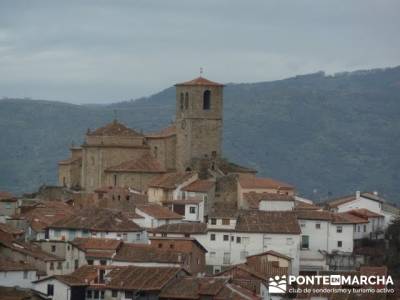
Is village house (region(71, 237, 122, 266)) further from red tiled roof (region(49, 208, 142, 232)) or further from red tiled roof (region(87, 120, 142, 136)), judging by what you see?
red tiled roof (region(87, 120, 142, 136))

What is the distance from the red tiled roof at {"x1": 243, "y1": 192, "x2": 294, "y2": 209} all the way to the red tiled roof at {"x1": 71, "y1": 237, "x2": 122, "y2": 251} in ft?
39.3

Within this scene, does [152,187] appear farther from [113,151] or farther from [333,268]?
[333,268]

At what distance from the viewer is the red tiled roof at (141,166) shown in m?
95.2

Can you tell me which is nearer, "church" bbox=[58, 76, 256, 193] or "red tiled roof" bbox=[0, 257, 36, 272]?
"red tiled roof" bbox=[0, 257, 36, 272]

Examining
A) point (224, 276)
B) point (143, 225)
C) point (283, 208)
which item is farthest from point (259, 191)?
point (224, 276)

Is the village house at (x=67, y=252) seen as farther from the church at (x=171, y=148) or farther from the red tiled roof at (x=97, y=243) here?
the church at (x=171, y=148)

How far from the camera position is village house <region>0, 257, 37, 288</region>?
68438 millimetres

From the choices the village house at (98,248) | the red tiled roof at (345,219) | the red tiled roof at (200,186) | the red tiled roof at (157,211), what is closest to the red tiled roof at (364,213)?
the red tiled roof at (345,219)

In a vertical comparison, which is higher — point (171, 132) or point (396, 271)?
point (171, 132)

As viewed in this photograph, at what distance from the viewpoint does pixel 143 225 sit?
277ft

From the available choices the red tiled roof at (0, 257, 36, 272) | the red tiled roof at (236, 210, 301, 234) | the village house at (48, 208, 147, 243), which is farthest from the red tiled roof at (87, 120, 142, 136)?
the red tiled roof at (0, 257, 36, 272)

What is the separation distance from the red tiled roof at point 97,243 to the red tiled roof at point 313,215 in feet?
37.5

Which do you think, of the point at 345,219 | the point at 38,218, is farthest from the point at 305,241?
the point at 38,218

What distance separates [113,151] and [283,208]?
14.5 meters
